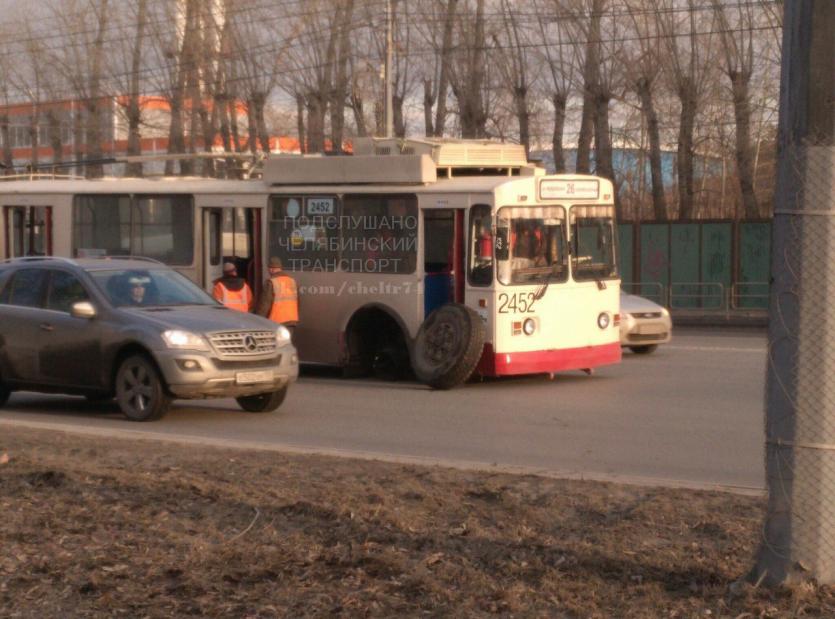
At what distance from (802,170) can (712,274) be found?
101 ft

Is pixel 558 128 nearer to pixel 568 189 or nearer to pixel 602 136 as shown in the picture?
pixel 602 136

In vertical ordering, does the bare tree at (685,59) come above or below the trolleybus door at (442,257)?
above

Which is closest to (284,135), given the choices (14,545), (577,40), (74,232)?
(577,40)

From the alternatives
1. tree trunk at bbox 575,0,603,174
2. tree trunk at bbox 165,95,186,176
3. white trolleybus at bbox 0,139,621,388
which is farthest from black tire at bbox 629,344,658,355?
tree trunk at bbox 165,95,186,176

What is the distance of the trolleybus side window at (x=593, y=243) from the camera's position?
17.4 metres

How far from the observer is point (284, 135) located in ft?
162

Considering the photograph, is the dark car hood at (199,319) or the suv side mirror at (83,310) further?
the suv side mirror at (83,310)

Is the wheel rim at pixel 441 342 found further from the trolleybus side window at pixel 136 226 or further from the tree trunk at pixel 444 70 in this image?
the tree trunk at pixel 444 70

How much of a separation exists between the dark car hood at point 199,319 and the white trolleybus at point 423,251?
2.99 metres

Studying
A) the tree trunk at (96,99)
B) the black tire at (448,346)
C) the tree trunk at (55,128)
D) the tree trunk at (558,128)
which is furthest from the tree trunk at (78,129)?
the black tire at (448,346)

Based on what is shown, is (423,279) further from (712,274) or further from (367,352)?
(712,274)

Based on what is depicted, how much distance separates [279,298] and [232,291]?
2.53ft

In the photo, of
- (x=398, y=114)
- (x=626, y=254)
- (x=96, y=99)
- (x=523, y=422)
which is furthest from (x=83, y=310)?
(x=96, y=99)

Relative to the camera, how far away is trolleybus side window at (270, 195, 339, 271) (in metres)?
18.4
